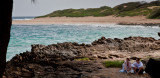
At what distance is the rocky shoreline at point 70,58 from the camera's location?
10.9 m

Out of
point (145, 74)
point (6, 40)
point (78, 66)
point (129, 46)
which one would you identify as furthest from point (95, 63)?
point (6, 40)

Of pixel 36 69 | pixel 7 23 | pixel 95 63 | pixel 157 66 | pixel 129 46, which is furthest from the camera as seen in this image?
pixel 129 46

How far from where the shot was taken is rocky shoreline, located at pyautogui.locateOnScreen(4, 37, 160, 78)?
10.9m

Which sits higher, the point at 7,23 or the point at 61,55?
the point at 7,23

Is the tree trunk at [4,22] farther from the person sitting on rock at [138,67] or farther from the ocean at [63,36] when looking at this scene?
the ocean at [63,36]

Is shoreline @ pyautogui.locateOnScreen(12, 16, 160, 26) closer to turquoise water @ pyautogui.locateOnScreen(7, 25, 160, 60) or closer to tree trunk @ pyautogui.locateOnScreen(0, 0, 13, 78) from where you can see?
turquoise water @ pyautogui.locateOnScreen(7, 25, 160, 60)

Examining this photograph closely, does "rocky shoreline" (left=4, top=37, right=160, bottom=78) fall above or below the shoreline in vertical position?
below

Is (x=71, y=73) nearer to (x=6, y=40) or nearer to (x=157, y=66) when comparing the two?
(x=157, y=66)

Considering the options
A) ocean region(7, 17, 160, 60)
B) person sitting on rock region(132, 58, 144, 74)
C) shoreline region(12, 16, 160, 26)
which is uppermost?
shoreline region(12, 16, 160, 26)

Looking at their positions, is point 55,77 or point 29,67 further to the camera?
point 29,67

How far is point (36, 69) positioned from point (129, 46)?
30.7 ft

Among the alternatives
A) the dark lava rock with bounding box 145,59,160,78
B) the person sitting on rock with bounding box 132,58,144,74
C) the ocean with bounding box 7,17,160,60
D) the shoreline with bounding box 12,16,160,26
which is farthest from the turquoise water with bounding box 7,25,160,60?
the shoreline with bounding box 12,16,160,26

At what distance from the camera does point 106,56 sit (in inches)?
577

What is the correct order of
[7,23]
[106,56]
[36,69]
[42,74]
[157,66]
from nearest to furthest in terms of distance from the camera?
[7,23]
[157,66]
[42,74]
[36,69]
[106,56]
